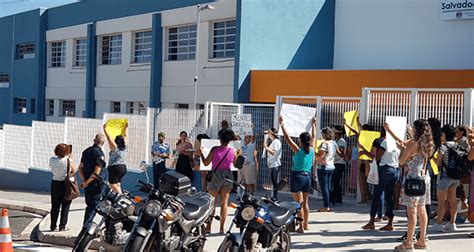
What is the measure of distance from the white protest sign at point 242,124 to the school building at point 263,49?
13.7ft

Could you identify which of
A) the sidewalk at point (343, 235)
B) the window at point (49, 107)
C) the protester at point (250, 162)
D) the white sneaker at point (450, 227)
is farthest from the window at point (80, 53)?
the white sneaker at point (450, 227)

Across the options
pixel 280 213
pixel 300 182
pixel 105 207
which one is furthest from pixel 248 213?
pixel 300 182

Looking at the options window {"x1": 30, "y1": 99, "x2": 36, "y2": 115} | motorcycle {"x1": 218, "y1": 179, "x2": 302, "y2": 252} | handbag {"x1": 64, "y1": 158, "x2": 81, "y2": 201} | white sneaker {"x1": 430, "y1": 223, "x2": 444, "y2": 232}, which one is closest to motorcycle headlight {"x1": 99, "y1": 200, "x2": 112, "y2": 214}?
motorcycle {"x1": 218, "y1": 179, "x2": 302, "y2": 252}

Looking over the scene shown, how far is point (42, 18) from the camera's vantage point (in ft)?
116

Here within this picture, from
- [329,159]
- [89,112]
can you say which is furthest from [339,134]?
[89,112]

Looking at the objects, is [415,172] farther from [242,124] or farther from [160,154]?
[160,154]

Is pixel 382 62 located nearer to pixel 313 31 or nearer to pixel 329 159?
pixel 313 31

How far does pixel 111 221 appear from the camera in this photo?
8992 millimetres

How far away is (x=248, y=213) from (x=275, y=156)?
303 inches

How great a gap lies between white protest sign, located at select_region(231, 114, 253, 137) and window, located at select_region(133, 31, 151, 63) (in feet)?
36.1

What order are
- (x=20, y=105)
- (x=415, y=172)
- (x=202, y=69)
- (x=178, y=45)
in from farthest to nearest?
(x=20, y=105), (x=178, y=45), (x=202, y=69), (x=415, y=172)

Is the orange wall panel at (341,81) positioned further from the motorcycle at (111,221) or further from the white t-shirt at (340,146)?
the motorcycle at (111,221)

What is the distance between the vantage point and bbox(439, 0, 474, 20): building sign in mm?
20781

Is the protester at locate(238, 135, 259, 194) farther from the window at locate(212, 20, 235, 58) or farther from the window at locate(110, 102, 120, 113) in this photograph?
the window at locate(110, 102, 120, 113)
